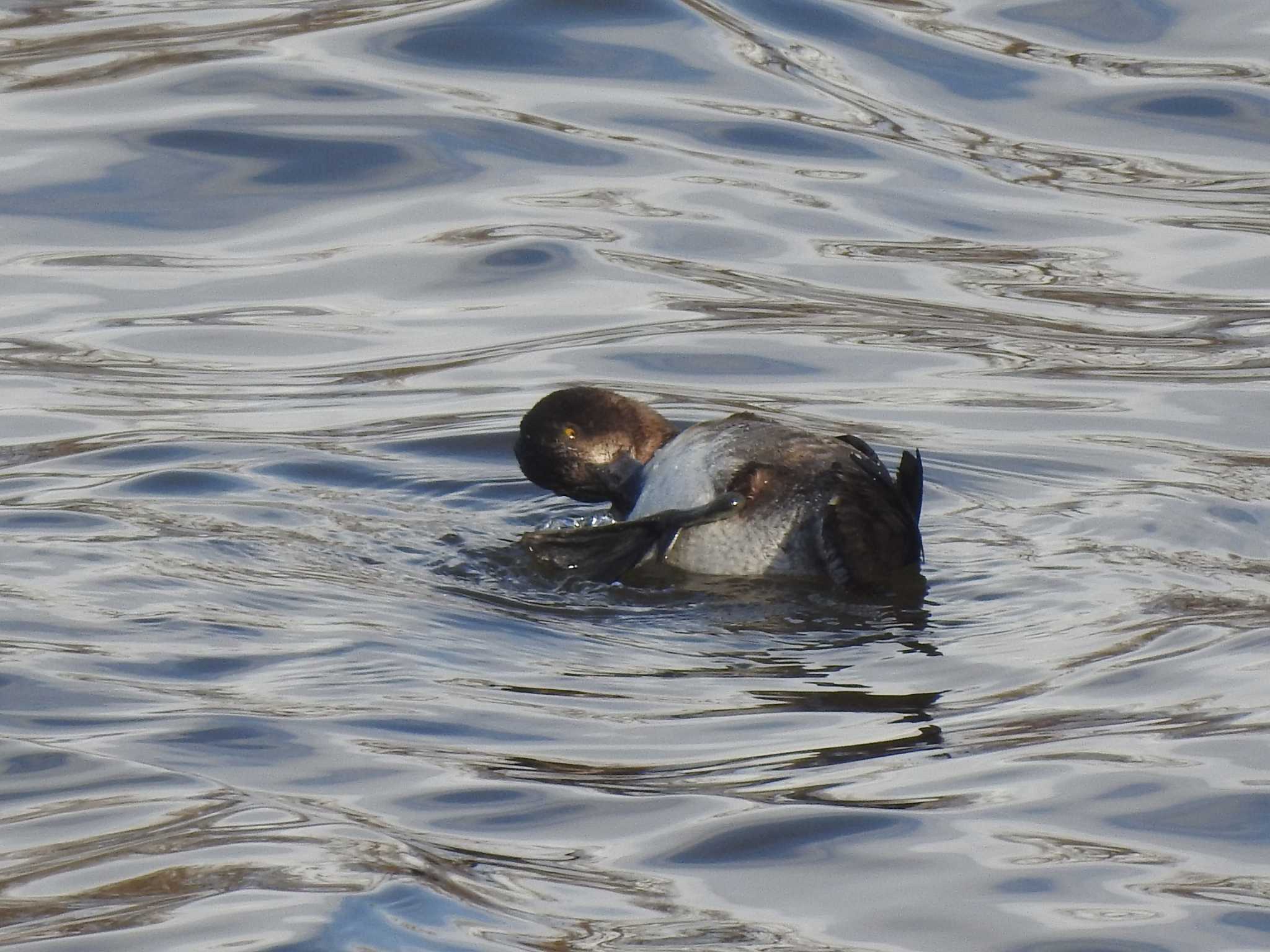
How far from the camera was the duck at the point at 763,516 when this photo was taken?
18.5 feet

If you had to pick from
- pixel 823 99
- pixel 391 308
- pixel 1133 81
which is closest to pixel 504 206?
pixel 391 308

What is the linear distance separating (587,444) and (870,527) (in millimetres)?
1176

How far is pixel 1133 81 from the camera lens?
12.2m

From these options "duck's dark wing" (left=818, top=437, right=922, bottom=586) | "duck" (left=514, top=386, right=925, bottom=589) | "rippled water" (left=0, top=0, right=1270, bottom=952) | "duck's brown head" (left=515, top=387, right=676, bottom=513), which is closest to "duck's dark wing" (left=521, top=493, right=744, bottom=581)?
"duck" (left=514, top=386, right=925, bottom=589)

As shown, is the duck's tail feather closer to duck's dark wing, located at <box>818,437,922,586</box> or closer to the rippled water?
duck's dark wing, located at <box>818,437,922,586</box>

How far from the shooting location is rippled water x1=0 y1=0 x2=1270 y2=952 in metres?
3.52

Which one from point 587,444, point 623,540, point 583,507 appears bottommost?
point 583,507

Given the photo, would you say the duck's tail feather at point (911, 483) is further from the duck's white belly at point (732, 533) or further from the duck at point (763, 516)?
the duck's white belly at point (732, 533)

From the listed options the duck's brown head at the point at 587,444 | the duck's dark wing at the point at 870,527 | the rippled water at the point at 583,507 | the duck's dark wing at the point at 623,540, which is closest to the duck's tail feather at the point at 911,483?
the duck's dark wing at the point at 870,527

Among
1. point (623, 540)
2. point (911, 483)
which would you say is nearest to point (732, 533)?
point (623, 540)

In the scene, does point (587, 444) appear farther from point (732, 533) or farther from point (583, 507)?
point (732, 533)

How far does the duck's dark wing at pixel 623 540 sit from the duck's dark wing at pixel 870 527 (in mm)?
285

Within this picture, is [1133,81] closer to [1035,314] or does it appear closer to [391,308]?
[1035,314]

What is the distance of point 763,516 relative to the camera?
576 cm
